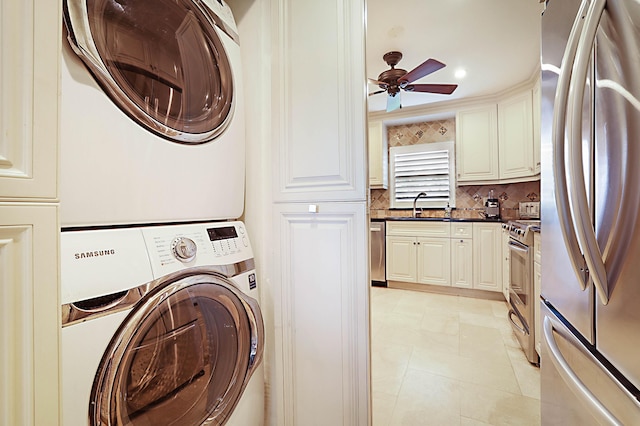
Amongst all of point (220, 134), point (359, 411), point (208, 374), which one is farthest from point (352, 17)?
point (359, 411)

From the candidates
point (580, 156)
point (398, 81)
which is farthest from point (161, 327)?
point (398, 81)

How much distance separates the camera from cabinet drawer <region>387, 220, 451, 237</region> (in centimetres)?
352

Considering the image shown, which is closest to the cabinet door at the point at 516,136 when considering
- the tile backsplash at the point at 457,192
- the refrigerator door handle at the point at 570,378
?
the tile backsplash at the point at 457,192

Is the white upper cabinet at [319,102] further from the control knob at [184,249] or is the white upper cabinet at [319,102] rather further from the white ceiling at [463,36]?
the white ceiling at [463,36]

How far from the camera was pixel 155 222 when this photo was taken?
0.87 meters

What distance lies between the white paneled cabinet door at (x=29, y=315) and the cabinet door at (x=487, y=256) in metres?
3.74

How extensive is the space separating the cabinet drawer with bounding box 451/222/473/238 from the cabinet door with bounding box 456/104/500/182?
2.19 ft

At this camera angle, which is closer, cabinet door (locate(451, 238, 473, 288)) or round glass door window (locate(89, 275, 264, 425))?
round glass door window (locate(89, 275, 264, 425))

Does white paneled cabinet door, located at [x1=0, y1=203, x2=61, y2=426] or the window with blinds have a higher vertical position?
the window with blinds

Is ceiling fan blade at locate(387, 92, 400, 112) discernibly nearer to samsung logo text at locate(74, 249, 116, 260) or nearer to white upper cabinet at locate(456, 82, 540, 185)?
white upper cabinet at locate(456, 82, 540, 185)

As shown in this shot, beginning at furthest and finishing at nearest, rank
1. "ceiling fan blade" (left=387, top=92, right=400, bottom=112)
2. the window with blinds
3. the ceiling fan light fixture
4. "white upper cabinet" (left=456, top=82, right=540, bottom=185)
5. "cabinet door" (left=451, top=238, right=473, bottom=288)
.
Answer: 1. the window with blinds
2. "cabinet door" (left=451, top=238, right=473, bottom=288)
3. "white upper cabinet" (left=456, top=82, right=540, bottom=185)
4. the ceiling fan light fixture
5. "ceiling fan blade" (left=387, top=92, right=400, bottom=112)

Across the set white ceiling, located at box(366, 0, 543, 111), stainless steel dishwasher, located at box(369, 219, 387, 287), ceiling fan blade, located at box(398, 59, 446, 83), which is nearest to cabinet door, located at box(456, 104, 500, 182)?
white ceiling, located at box(366, 0, 543, 111)

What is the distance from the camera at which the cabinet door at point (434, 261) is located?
3504 mm

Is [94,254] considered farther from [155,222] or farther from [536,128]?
[536,128]
